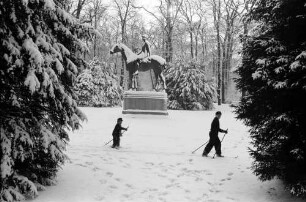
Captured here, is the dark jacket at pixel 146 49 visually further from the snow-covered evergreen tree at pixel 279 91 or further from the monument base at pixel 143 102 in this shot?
the snow-covered evergreen tree at pixel 279 91

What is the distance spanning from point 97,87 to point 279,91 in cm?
2139

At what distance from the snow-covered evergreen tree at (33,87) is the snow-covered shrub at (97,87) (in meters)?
20.0

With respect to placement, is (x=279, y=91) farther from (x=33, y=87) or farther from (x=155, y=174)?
(x=33, y=87)

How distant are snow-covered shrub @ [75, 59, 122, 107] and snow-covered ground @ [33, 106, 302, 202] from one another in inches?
538

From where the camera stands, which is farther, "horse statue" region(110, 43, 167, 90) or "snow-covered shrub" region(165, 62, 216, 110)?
"snow-covered shrub" region(165, 62, 216, 110)

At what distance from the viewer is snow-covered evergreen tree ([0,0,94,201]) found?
510cm

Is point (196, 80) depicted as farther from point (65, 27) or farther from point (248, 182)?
point (65, 27)

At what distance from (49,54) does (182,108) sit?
23479 millimetres

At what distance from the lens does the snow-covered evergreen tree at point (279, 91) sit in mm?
6496

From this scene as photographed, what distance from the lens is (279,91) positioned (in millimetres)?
6828

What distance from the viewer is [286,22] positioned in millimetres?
7012

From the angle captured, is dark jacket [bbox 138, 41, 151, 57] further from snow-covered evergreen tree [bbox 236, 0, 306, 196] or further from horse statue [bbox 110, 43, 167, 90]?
snow-covered evergreen tree [bbox 236, 0, 306, 196]

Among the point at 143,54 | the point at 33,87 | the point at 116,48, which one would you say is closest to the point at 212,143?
the point at 33,87

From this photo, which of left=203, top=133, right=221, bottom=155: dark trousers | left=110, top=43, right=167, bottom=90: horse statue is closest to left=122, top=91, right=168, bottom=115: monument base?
left=110, top=43, right=167, bottom=90: horse statue
